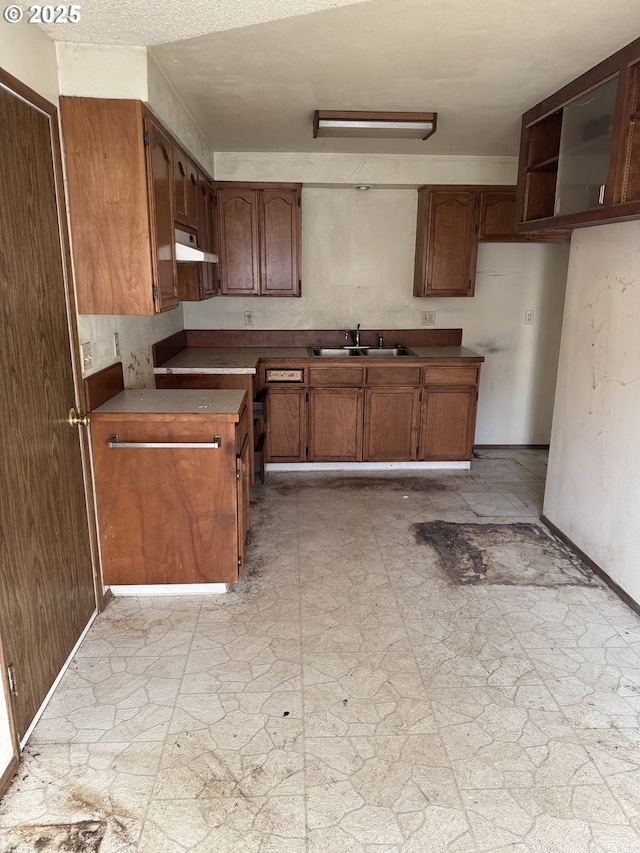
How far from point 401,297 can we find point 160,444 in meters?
2.87

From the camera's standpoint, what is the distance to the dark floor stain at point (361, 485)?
4.11 meters

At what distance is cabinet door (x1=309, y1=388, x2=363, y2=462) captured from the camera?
4.35 meters

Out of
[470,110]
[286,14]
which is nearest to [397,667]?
[286,14]

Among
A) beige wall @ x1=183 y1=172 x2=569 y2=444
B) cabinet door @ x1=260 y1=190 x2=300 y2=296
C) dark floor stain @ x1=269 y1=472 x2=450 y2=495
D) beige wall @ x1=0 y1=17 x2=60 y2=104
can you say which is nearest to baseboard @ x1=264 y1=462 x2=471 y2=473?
dark floor stain @ x1=269 y1=472 x2=450 y2=495

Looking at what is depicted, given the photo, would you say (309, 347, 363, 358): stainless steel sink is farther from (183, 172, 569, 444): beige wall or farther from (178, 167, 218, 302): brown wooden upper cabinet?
(178, 167, 218, 302): brown wooden upper cabinet

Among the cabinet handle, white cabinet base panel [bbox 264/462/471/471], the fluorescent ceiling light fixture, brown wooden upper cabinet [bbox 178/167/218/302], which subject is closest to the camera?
the cabinet handle

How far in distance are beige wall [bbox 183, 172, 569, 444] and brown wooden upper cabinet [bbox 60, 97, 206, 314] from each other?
7.58ft

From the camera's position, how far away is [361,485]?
4215 millimetres

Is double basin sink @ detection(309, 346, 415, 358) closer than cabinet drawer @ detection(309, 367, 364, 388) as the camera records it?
No

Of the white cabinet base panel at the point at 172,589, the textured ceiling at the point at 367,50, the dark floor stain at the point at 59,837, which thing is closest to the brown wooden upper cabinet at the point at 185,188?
the textured ceiling at the point at 367,50

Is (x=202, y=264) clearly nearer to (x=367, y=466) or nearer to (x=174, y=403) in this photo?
(x=174, y=403)

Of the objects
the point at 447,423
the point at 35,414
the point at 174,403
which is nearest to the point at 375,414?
the point at 447,423

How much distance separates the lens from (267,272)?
4395 mm

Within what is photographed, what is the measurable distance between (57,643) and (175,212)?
194cm
